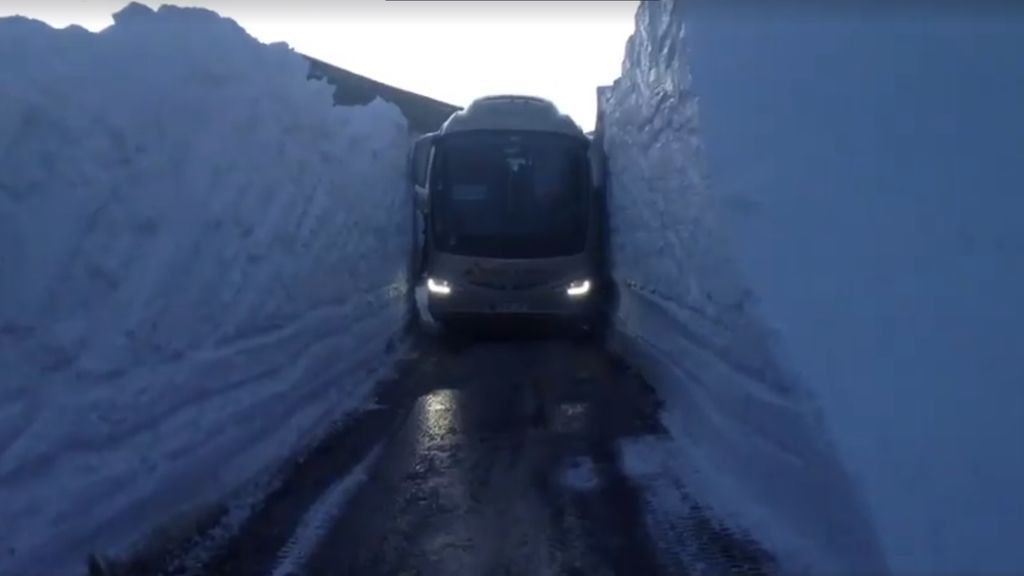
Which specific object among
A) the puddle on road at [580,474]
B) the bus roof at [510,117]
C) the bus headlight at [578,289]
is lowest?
the puddle on road at [580,474]

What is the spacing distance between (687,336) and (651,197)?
4044 millimetres

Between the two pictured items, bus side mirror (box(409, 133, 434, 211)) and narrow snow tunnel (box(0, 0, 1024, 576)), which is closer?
narrow snow tunnel (box(0, 0, 1024, 576))

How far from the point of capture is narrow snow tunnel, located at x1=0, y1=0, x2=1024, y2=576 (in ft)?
24.1

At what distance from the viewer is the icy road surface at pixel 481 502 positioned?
7.64m

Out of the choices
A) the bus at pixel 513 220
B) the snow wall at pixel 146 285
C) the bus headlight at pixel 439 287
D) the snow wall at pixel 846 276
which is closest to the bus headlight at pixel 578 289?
the bus at pixel 513 220

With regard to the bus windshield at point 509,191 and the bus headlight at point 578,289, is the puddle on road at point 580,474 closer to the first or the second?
the bus headlight at point 578,289

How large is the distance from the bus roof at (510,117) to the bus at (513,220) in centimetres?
3

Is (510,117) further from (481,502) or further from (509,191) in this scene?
(481,502)

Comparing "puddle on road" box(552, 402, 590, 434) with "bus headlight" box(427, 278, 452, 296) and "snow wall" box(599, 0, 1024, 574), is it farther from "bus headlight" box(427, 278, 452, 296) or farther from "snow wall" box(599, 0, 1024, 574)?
"bus headlight" box(427, 278, 452, 296)

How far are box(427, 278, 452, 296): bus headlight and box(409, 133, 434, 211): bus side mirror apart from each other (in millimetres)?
1296

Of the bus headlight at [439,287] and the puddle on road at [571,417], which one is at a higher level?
the bus headlight at [439,287]

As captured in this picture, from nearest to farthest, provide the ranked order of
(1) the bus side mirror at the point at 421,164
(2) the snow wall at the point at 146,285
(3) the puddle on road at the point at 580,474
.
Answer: (2) the snow wall at the point at 146,285, (3) the puddle on road at the point at 580,474, (1) the bus side mirror at the point at 421,164

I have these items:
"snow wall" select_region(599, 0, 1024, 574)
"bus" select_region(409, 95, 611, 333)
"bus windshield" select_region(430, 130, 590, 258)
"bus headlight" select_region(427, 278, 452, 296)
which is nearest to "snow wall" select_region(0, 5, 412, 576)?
"snow wall" select_region(599, 0, 1024, 574)

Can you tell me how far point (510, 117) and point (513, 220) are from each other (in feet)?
5.27
